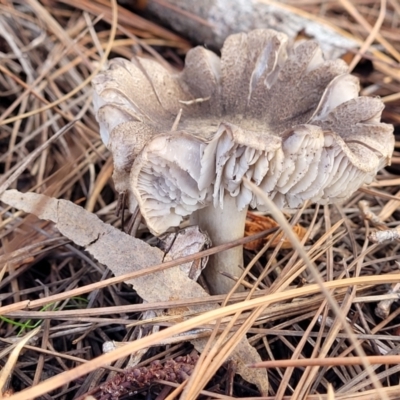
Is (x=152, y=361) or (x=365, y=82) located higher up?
(x=365, y=82)

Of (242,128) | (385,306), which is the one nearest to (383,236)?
(385,306)

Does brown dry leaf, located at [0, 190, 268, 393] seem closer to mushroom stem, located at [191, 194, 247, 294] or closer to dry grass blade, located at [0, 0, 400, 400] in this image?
dry grass blade, located at [0, 0, 400, 400]

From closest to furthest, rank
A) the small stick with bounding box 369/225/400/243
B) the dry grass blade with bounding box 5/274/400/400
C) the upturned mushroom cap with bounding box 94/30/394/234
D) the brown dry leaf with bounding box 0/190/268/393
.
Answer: the dry grass blade with bounding box 5/274/400/400 → the upturned mushroom cap with bounding box 94/30/394/234 → the brown dry leaf with bounding box 0/190/268/393 → the small stick with bounding box 369/225/400/243

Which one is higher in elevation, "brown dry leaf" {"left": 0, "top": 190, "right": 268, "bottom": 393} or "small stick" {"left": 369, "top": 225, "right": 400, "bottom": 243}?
"brown dry leaf" {"left": 0, "top": 190, "right": 268, "bottom": 393}

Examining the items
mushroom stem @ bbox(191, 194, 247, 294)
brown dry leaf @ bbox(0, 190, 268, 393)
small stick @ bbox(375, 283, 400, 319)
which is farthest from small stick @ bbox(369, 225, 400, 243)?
brown dry leaf @ bbox(0, 190, 268, 393)

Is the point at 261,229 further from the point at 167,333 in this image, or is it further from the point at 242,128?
the point at 167,333

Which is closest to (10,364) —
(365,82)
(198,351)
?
(198,351)

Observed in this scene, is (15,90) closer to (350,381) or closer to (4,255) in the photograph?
(4,255)

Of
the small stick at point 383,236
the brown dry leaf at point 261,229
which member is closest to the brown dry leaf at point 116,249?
the brown dry leaf at point 261,229
